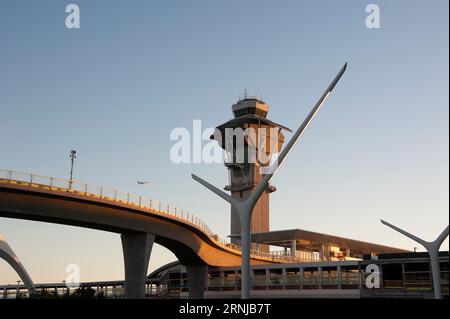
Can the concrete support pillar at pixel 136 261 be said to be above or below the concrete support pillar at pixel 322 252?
below

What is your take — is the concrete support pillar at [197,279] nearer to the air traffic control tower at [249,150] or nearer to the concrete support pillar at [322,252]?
the concrete support pillar at [322,252]

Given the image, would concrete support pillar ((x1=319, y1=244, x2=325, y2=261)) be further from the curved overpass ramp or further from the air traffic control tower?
the curved overpass ramp

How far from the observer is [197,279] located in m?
107

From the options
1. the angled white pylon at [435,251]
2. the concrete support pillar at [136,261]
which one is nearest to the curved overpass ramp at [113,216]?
the concrete support pillar at [136,261]

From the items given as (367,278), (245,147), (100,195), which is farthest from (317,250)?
(100,195)

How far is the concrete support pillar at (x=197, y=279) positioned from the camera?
107 m

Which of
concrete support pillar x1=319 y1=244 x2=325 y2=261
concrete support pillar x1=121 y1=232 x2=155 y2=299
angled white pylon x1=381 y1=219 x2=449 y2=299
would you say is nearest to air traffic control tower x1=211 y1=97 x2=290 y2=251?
concrete support pillar x1=319 y1=244 x2=325 y2=261

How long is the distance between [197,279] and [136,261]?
93.3 feet

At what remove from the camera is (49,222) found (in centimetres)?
6875

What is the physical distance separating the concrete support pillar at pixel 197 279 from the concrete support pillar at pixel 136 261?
2677 centimetres

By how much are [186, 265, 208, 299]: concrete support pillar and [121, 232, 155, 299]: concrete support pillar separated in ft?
87.8

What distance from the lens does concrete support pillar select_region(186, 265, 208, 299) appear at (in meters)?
107

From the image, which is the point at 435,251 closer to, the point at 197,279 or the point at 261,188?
the point at 261,188
